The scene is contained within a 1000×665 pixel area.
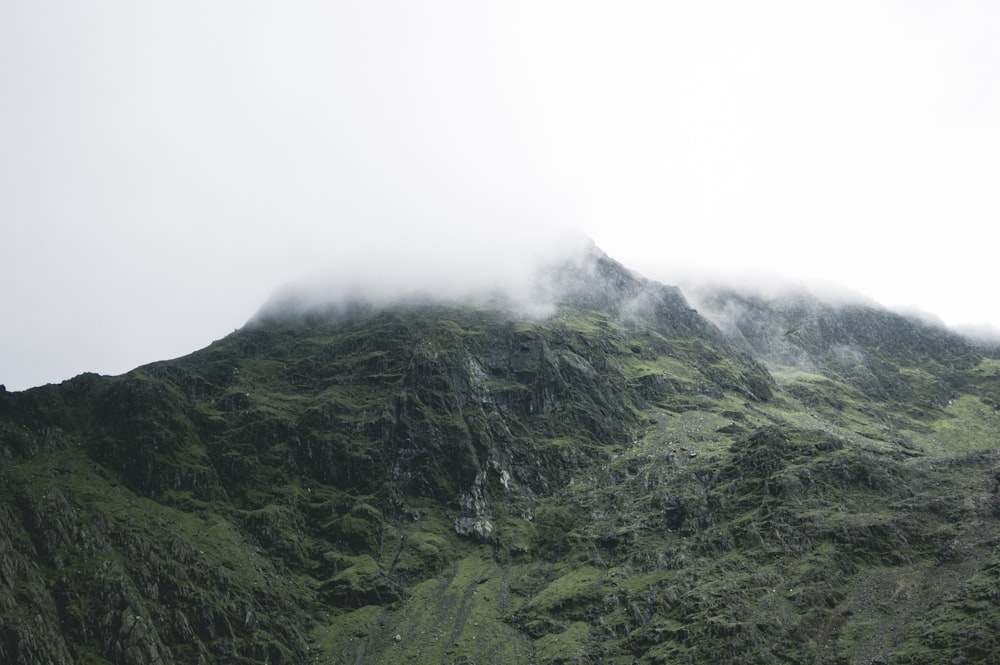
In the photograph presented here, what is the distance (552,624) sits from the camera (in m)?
197

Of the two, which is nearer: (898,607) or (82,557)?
(898,607)

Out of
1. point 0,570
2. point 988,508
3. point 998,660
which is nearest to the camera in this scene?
point 998,660

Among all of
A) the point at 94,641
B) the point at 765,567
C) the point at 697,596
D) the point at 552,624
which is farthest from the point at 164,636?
the point at 765,567

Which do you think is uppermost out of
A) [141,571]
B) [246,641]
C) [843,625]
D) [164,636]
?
[141,571]

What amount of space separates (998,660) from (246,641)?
18492 cm

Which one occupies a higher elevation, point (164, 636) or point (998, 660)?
point (164, 636)

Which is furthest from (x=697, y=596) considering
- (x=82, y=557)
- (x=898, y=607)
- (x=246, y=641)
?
(x=82, y=557)

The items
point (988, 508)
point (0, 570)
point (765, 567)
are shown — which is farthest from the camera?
point (765, 567)

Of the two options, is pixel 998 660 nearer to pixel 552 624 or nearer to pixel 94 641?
pixel 552 624

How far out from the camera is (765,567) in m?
188

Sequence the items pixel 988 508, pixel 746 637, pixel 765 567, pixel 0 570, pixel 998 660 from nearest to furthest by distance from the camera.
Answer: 1. pixel 998 660
2. pixel 0 570
3. pixel 746 637
4. pixel 988 508
5. pixel 765 567

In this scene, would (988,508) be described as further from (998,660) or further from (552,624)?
(552,624)

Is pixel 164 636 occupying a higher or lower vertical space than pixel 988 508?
higher

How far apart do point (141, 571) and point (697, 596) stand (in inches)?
6283
